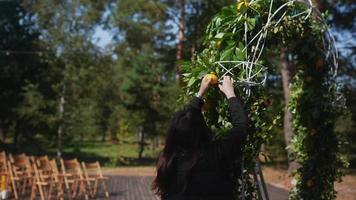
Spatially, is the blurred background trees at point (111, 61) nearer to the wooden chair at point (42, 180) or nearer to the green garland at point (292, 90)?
the wooden chair at point (42, 180)

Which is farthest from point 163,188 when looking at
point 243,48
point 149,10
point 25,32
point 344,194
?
point 25,32

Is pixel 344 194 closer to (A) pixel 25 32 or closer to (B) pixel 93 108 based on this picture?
(B) pixel 93 108

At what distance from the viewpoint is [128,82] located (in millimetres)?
28141

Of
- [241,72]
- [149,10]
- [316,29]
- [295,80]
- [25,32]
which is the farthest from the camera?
[25,32]

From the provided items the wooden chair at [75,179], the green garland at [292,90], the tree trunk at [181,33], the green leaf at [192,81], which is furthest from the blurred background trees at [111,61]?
the green leaf at [192,81]

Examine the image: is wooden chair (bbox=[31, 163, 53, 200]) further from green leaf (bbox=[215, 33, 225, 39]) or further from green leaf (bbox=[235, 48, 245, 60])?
green leaf (bbox=[235, 48, 245, 60])

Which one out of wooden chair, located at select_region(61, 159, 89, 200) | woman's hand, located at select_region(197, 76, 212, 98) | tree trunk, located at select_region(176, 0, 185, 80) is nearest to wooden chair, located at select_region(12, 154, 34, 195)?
wooden chair, located at select_region(61, 159, 89, 200)

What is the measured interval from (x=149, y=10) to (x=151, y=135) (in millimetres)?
7430

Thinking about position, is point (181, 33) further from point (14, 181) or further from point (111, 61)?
point (14, 181)

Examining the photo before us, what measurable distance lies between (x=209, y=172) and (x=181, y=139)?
0.25 m

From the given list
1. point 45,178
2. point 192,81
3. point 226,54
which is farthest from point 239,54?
point 45,178

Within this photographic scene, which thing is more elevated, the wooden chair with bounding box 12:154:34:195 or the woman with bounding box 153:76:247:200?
the woman with bounding box 153:76:247:200

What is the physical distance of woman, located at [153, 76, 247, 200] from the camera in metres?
3.25

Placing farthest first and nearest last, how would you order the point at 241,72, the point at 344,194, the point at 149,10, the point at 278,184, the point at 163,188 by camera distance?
the point at 149,10 < the point at 278,184 < the point at 344,194 < the point at 241,72 < the point at 163,188
